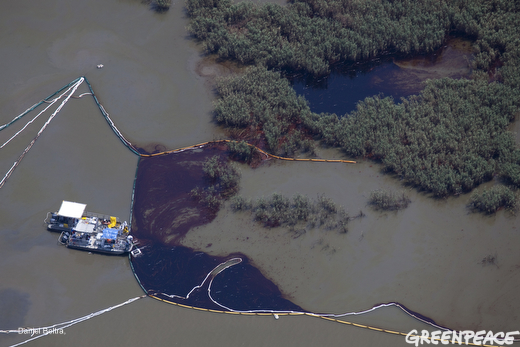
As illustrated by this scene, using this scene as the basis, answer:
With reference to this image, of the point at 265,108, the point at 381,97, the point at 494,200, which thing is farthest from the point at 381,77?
the point at 494,200

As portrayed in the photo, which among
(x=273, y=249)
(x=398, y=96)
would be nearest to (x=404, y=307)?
(x=273, y=249)

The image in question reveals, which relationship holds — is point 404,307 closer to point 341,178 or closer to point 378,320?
point 378,320

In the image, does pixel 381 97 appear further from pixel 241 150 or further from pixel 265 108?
pixel 241 150

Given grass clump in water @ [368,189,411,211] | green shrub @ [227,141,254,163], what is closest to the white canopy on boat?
green shrub @ [227,141,254,163]

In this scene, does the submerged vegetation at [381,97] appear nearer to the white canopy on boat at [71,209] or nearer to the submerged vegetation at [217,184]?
the submerged vegetation at [217,184]

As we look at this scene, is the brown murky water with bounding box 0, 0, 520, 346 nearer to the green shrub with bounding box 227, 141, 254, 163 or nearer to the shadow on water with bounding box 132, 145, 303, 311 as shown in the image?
the shadow on water with bounding box 132, 145, 303, 311
